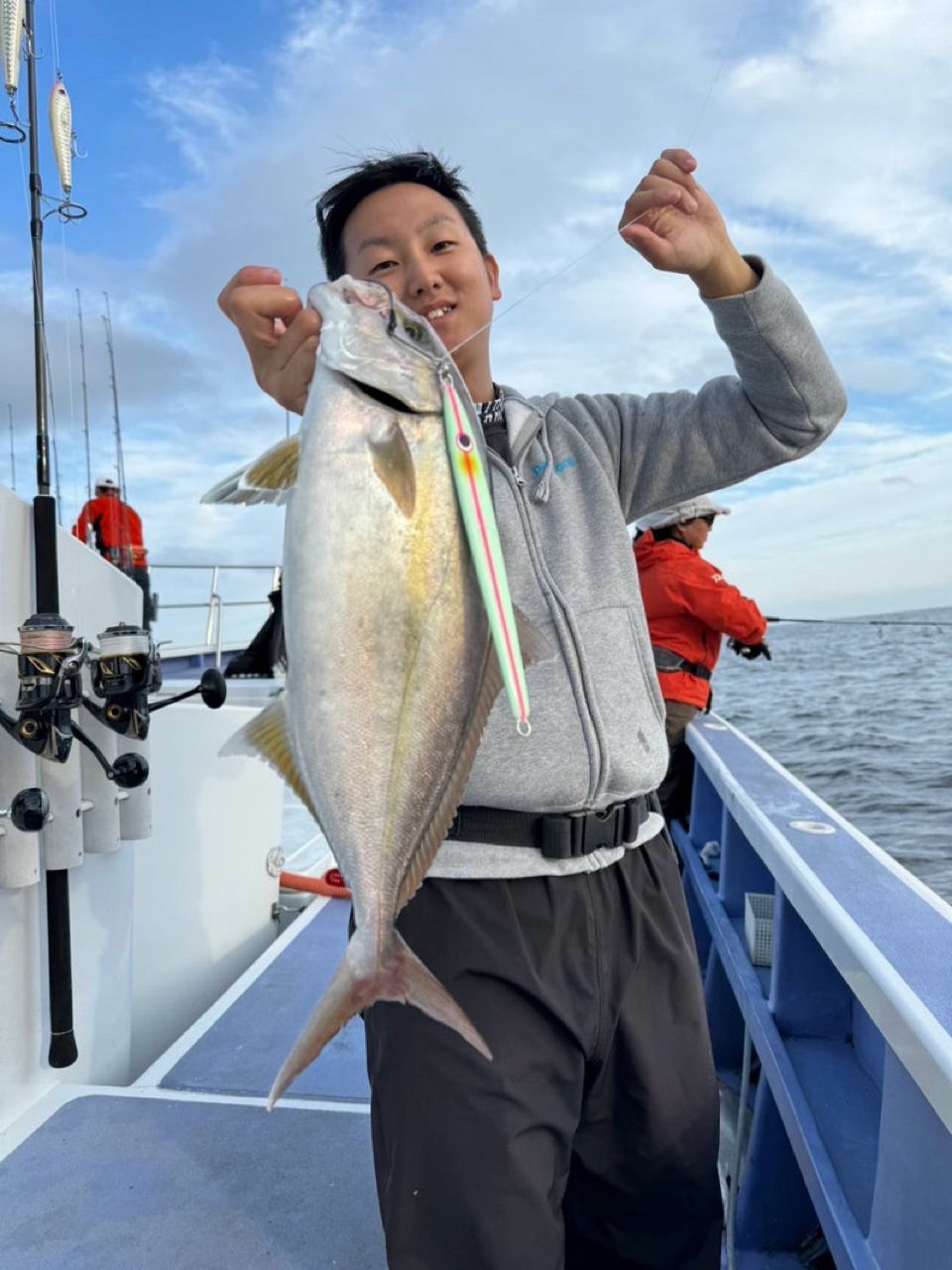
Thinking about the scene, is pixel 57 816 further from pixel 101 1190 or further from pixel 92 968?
pixel 101 1190

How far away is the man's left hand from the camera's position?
1.53 meters

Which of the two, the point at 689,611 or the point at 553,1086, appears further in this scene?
the point at 689,611

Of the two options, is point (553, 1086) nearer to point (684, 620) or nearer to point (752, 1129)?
point (752, 1129)

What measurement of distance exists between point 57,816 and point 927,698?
1849 centimetres

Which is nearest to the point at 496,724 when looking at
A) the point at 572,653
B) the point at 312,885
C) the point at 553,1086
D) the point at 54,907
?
the point at 572,653

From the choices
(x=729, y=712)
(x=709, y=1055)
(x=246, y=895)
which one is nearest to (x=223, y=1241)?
(x=709, y=1055)

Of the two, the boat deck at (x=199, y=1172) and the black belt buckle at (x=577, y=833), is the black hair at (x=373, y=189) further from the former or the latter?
the boat deck at (x=199, y=1172)

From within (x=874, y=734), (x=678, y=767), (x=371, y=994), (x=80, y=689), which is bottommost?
(x=874, y=734)

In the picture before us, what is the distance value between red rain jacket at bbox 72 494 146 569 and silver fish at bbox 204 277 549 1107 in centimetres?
1006

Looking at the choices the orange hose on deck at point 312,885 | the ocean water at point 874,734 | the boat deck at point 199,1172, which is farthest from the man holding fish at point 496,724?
the ocean water at point 874,734

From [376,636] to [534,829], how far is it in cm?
52

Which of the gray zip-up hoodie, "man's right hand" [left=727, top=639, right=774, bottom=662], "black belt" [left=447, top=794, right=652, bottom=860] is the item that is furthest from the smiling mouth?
"man's right hand" [left=727, top=639, right=774, bottom=662]

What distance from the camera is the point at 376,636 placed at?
1279 mm

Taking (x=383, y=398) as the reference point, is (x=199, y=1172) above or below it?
below
